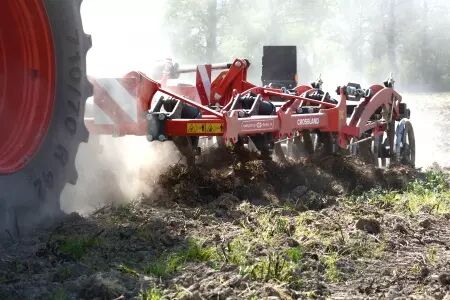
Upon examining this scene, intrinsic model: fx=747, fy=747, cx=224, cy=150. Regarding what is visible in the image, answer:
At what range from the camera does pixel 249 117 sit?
5.96m

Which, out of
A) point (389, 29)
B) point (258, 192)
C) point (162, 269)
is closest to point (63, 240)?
point (162, 269)

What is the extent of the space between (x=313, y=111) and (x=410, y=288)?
157 inches

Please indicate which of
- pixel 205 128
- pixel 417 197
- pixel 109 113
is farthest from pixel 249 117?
pixel 417 197

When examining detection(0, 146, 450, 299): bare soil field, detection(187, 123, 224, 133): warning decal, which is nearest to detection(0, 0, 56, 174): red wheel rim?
detection(0, 146, 450, 299): bare soil field

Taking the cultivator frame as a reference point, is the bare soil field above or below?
below

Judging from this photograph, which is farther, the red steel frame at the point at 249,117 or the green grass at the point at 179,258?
the red steel frame at the point at 249,117

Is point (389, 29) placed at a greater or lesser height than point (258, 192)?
greater

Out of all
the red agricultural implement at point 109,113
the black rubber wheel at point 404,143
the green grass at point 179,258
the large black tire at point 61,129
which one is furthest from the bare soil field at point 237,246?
the black rubber wheel at point 404,143

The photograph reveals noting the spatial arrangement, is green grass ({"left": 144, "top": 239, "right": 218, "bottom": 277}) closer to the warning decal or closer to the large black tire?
the large black tire

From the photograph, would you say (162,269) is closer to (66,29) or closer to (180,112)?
(66,29)

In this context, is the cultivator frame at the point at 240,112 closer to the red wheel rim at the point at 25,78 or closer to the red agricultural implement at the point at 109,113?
the red agricultural implement at the point at 109,113

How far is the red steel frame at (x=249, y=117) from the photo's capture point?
548 centimetres

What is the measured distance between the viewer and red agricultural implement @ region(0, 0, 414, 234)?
383 centimetres

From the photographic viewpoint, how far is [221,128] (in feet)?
18.2
